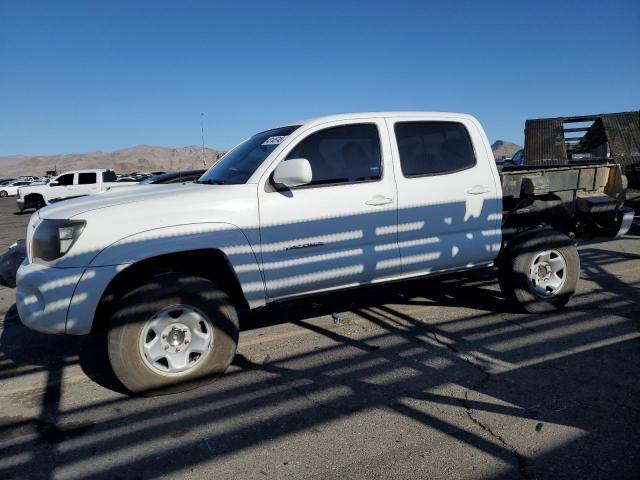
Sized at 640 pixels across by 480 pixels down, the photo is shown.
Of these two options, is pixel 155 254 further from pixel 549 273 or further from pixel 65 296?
pixel 549 273

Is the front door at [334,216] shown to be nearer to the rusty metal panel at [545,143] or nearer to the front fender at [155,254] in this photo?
the front fender at [155,254]

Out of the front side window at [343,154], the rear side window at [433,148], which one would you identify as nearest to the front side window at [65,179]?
the front side window at [343,154]

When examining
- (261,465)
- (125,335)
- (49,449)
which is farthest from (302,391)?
(49,449)

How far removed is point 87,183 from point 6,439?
62.6ft

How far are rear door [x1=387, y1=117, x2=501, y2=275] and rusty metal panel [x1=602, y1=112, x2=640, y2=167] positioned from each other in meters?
6.79

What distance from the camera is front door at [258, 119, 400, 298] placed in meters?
3.74

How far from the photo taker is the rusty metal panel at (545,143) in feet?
34.8

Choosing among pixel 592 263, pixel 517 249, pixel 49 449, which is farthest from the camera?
pixel 592 263

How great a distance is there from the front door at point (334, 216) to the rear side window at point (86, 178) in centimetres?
1856

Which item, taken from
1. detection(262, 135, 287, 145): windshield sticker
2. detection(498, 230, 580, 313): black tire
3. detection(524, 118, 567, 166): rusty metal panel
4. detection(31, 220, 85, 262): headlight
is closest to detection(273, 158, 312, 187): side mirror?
detection(262, 135, 287, 145): windshield sticker

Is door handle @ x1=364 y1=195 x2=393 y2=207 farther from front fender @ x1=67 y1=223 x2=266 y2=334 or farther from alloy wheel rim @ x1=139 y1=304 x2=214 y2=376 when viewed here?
alloy wheel rim @ x1=139 y1=304 x2=214 y2=376

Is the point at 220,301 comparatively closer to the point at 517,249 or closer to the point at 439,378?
the point at 439,378

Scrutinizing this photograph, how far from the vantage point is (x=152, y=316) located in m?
3.33

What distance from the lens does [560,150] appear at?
34.8ft
